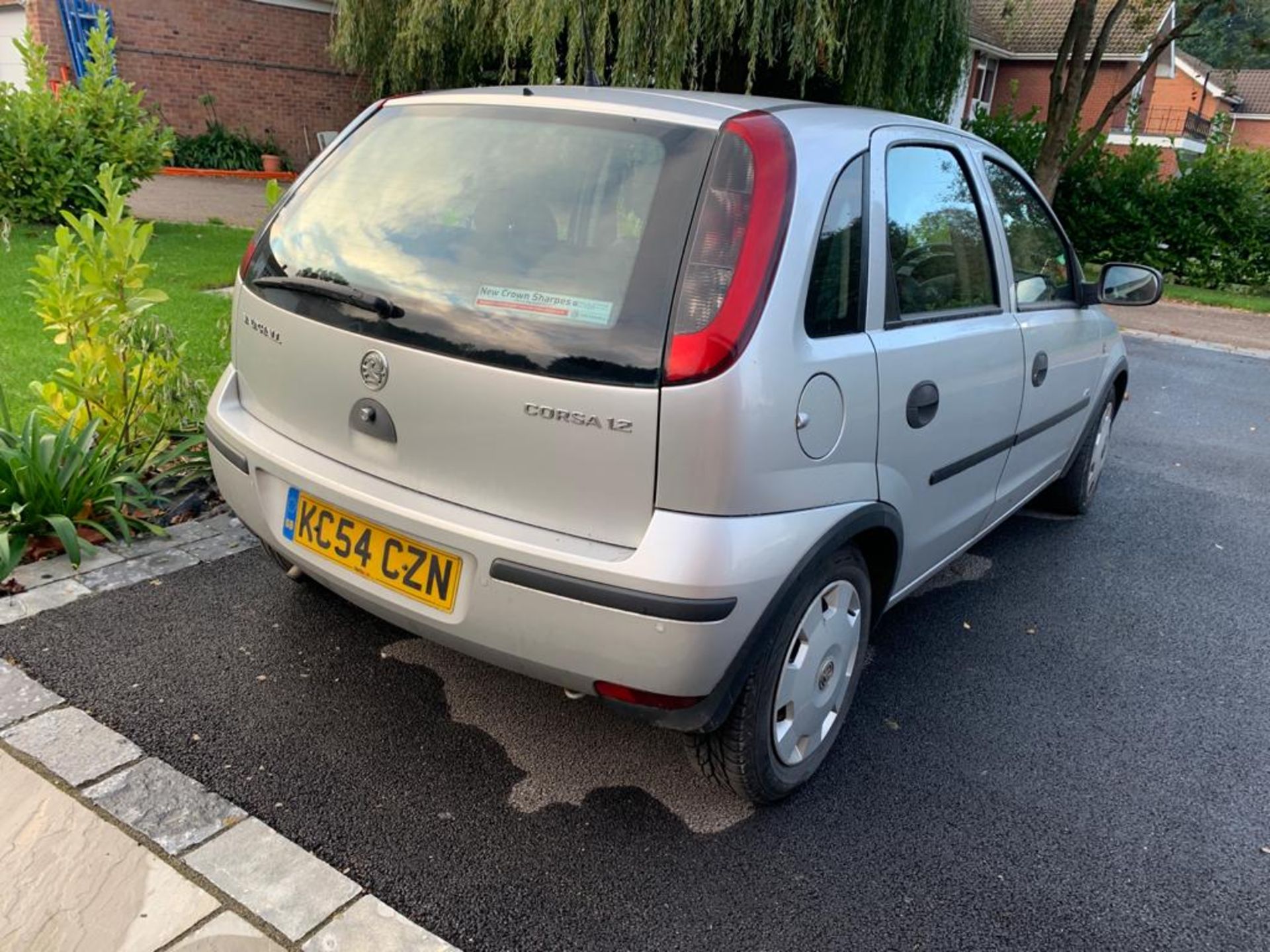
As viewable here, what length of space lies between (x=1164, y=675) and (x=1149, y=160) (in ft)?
49.3

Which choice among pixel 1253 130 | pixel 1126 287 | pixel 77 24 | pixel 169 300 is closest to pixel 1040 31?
pixel 1253 130

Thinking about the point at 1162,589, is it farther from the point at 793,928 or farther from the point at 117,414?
the point at 117,414

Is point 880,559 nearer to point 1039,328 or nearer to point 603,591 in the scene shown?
point 603,591

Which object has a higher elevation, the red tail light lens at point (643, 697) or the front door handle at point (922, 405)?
the front door handle at point (922, 405)

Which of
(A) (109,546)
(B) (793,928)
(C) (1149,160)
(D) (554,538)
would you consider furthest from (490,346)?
(C) (1149,160)

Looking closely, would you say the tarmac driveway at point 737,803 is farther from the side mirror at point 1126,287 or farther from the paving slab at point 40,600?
the side mirror at point 1126,287

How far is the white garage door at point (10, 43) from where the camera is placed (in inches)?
→ 651

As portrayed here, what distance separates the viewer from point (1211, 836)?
8.53 feet

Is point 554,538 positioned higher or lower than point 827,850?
higher

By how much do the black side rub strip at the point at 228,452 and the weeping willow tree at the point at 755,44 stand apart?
5880 mm

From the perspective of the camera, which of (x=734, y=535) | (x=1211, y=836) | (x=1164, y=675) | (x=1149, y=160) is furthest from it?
(x=1149, y=160)

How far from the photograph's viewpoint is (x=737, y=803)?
102 inches

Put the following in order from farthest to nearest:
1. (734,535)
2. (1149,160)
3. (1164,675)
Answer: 1. (1149,160)
2. (1164,675)
3. (734,535)

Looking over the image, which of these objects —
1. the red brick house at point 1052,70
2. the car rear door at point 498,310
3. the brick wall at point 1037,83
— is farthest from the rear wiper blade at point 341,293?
the brick wall at point 1037,83
